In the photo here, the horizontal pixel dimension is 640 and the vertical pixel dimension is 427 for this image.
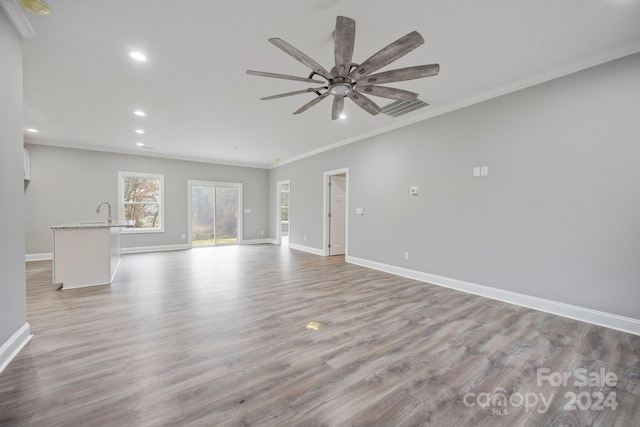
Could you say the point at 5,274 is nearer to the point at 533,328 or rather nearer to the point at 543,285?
the point at 533,328

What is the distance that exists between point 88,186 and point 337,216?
248 inches

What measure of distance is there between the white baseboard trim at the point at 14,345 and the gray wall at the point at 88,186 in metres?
5.21

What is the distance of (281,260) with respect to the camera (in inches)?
233

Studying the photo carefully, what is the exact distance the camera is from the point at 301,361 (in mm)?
1971

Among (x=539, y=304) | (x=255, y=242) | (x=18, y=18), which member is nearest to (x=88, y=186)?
(x=255, y=242)

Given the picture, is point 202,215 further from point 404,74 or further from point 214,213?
point 404,74

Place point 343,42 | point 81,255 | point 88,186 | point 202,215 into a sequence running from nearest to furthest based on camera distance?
point 343,42
point 81,255
point 88,186
point 202,215

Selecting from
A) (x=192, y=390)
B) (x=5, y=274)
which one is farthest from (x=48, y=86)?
(x=192, y=390)

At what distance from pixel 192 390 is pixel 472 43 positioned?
369 cm

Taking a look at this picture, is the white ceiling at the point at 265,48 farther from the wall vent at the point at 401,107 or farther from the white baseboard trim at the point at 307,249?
the white baseboard trim at the point at 307,249

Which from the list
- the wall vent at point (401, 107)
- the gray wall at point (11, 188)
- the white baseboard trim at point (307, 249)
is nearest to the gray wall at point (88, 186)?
the white baseboard trim at point (307, 249)

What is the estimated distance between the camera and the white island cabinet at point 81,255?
3.65m

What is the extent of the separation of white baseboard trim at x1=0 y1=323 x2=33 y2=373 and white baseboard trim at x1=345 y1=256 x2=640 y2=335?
4.66 meters

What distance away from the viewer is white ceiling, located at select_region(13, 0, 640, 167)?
2.02m
